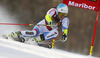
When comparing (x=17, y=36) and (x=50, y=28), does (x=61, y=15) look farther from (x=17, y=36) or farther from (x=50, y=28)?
(x=17, y=36)

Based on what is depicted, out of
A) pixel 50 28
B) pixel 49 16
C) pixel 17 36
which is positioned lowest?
pixel 17 36

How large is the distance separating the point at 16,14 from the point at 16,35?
4.44 m

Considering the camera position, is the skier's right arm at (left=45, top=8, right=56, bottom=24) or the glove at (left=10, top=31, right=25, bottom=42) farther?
the glove at (left=10, top=31, right=25, bottom=42)

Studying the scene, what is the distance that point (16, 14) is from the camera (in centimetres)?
942

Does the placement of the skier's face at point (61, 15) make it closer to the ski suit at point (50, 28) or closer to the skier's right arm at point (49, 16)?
the ski suit at point (50, 28)

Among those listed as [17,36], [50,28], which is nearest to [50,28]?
[50,28]

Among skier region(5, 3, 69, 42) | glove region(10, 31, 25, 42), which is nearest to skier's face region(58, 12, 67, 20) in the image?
skier region(5, 3, 69, 42)

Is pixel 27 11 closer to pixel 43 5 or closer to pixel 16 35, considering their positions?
pixel 43 5

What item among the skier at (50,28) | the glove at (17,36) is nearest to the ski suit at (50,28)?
the skier at (50,28)

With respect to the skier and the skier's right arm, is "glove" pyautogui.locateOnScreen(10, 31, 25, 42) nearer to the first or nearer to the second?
the skier

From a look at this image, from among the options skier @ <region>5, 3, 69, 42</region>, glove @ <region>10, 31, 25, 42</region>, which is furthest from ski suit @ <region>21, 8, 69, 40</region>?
glove @ <region>10, 31, 25, 42</region>

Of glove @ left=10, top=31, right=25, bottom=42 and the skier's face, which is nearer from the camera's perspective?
the skier's face

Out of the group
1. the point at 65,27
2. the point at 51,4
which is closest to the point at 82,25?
the point at 51,4

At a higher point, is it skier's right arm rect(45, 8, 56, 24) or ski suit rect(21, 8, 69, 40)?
skier's right arm rect(45, 8, 56, 24)
